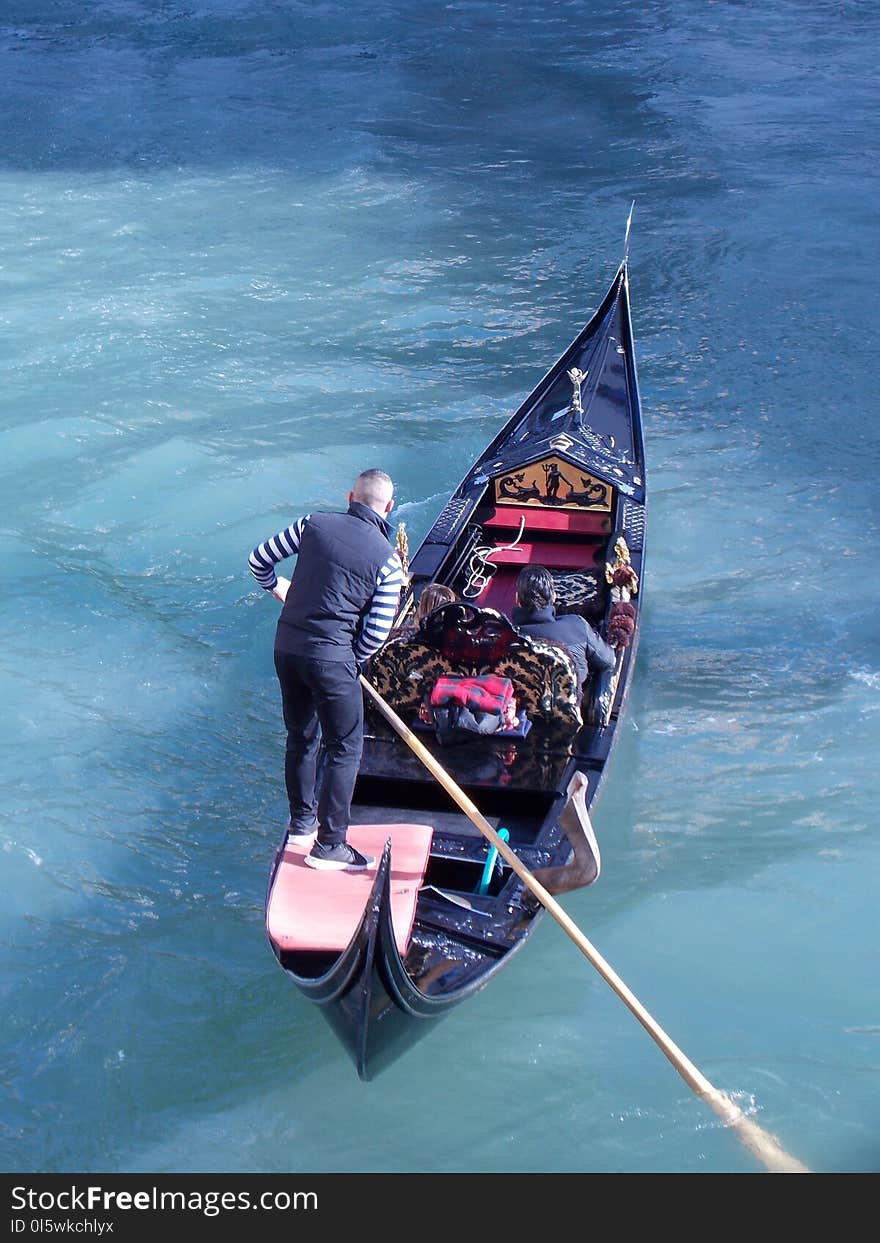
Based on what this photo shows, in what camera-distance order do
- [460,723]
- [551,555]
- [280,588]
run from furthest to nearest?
[551,555]
[460,723]
[280,588]

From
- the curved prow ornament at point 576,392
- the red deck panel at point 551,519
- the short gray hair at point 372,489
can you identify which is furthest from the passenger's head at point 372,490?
the curved prow ornament at point 576,392

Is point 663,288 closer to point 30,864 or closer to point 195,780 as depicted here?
point 195,780

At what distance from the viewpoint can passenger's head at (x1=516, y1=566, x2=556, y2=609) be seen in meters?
3.54

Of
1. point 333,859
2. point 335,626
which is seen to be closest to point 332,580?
point 335,626

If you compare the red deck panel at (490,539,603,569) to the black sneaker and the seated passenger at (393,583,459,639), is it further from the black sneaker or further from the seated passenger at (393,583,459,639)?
the black sneaker

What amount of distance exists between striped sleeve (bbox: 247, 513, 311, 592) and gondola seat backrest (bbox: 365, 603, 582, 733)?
0.58m

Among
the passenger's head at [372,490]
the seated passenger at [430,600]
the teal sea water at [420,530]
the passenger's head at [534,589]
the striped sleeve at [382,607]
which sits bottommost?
the teal sea water at [420,530]

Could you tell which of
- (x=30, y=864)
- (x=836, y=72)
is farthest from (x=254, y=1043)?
(x=836, y=72)

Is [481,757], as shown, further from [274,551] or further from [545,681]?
[274,551]

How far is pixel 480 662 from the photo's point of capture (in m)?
3.48

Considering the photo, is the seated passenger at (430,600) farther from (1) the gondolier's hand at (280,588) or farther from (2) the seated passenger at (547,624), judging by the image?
(1) the gondolier's hand at (280,588)

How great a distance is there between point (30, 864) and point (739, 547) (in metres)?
3.08

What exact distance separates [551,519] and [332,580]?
6.98 feet

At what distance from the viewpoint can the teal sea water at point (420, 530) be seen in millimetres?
2986
